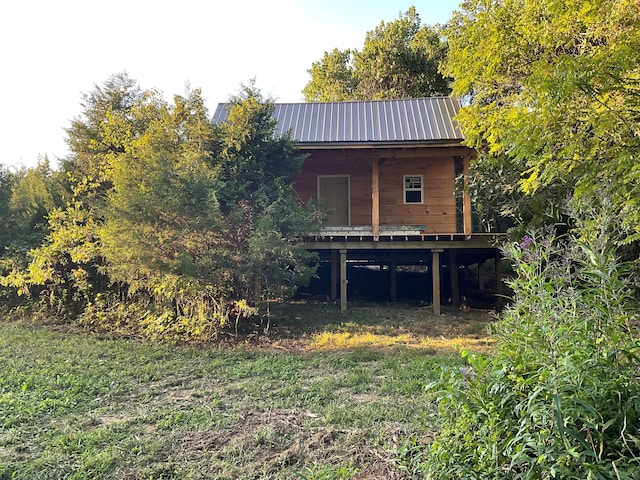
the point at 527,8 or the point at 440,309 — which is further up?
the point at 527,8

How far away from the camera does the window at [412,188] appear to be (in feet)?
39.5

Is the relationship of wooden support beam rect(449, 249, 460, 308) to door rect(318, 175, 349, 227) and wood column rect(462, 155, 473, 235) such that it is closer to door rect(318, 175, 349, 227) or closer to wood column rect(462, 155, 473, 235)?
wood column rect(462, 155, 473, 235)

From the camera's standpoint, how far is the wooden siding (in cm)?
1185

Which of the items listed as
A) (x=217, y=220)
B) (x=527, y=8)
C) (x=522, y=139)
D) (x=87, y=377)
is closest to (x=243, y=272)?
(x=217, y=220)

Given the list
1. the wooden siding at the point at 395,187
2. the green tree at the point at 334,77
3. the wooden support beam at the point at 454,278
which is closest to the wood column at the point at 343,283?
the wooden siding at the point at 395,187

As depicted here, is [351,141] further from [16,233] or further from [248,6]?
[16,233]

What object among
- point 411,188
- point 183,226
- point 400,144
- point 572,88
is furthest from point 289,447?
point 411,188

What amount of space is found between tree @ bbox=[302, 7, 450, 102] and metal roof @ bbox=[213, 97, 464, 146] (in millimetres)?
11903

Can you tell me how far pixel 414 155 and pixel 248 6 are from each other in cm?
529

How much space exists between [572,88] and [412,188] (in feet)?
24.7

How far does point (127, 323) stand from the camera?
9367 millimetres

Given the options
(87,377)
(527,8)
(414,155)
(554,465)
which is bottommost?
(87,377)

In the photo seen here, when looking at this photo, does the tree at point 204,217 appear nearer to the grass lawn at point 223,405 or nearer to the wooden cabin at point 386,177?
the grass lawn at point 223,405


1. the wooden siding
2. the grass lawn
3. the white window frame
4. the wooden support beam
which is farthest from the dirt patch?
the wooden support beam
